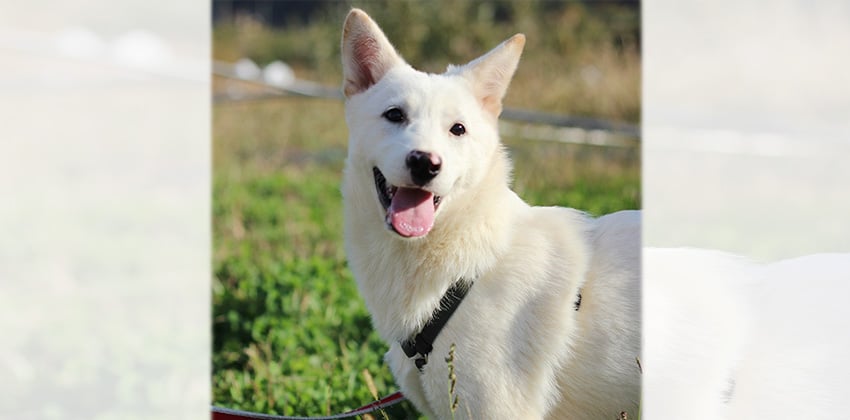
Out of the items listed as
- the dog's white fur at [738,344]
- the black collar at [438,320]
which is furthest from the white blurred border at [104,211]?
the dog's white fur at [738,344]

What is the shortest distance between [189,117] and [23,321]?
1.21 m

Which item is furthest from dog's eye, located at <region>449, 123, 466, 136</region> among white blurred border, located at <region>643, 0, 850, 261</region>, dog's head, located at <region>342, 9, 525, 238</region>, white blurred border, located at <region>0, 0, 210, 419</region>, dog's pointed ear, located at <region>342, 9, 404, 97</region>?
white blurred border, located at <region>0, 0, 210, 419</region>

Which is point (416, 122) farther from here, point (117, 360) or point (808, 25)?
point (117, 360)

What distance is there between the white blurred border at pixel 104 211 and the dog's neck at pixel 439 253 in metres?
0.69

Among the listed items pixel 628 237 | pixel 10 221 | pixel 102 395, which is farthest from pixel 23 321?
pixel 628 237

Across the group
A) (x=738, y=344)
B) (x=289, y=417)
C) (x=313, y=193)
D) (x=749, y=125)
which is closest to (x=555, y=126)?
(x=313, y=193)

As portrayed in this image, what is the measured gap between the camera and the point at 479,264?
2.07 metres

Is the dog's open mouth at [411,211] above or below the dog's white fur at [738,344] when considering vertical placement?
above

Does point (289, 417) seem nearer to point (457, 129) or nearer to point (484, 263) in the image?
point (484, 263)

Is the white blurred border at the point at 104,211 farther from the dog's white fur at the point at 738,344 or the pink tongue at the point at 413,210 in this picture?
the dog's white fur at the point at 738,344

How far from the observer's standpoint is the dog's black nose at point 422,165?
1910 mm

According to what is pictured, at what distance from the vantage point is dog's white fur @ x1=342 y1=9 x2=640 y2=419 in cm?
198

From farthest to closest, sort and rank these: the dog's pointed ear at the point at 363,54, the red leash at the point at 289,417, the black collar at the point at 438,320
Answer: the red leash at the point at 289,417, the dog's pointed ear at the point at 363,54, the black collar at the point at 438,320

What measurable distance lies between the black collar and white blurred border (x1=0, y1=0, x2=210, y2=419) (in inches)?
29.8
